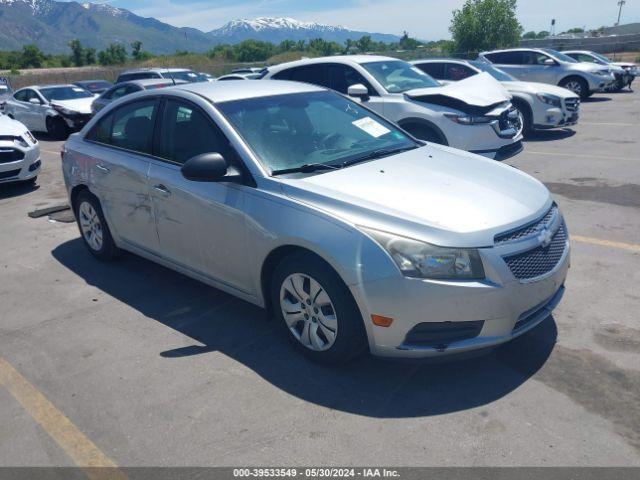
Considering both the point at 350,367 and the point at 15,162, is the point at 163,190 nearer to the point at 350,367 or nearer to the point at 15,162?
the point at 350,367

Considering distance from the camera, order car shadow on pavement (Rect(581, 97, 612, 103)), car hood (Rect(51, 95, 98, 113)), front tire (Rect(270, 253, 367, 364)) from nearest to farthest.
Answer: front tire (Rect(270, 253, 367, 364)) → car hood (Rect(51, 95, 98, 113)) → car shadow on pavement (Rect(581, 97, 612, 103))

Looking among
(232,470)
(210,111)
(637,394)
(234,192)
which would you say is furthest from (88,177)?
(637,394)

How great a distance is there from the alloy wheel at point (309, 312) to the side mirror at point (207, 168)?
844 mm

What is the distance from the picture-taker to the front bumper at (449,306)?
128 inches

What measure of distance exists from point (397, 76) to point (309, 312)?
651 cm

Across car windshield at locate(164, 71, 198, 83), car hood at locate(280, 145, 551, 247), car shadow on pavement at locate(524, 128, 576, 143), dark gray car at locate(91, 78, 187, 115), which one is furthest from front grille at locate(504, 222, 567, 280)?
car windshield at locate(164, 71, 198, 83)

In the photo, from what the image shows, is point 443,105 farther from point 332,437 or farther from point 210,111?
point 332,437

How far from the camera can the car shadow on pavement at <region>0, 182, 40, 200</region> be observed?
935 cm

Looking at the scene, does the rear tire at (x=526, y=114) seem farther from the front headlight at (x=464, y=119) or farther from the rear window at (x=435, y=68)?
the front headlight at (x=464, y=119)

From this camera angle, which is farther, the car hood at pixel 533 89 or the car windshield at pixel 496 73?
the car windshield at pixel 496 73

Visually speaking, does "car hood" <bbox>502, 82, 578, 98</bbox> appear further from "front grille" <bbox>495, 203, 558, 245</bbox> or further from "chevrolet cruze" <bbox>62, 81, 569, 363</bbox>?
"front grille" <bbox>495, 203, 558, 245</bbox>

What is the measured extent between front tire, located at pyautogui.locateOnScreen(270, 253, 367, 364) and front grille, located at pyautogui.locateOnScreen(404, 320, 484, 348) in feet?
1.10

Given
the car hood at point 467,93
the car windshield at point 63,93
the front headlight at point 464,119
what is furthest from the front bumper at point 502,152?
the car windshield at point 63,93

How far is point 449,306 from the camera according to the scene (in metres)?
3.26
